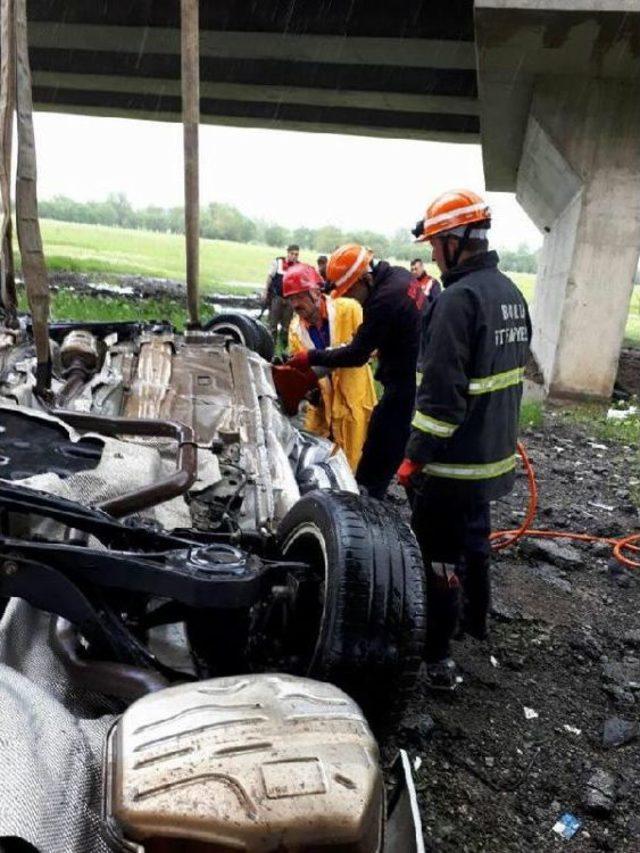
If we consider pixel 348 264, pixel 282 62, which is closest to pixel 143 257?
pixel 282 62

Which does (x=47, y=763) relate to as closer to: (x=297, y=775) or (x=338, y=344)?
(x=297, y=775)

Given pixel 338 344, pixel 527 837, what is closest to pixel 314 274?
pixel 338 344

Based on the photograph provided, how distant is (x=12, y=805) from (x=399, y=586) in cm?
94

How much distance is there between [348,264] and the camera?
4.05m

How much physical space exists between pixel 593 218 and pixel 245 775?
26.8 feet

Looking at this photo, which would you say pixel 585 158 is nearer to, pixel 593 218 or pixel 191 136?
pixel 593 218

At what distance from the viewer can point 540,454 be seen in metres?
6.63

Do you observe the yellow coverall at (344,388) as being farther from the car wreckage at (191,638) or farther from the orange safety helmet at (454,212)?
the orange safety helmet at (454,212)

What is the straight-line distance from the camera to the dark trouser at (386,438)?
4363 mm

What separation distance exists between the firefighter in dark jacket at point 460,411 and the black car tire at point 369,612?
106 cm

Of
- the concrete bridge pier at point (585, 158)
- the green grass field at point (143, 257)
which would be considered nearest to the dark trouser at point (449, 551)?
the concrete bridge pier at point (585, 158)

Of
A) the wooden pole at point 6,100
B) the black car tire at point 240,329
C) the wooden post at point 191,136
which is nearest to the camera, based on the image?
the wooden pole at point 6,100

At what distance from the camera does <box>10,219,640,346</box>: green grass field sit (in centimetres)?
1179

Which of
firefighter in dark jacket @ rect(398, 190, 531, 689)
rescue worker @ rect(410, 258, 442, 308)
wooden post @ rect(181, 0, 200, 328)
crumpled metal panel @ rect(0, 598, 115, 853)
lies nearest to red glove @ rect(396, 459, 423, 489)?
firefighter in dark jacket @ rect(398, 190, 531, 689)
